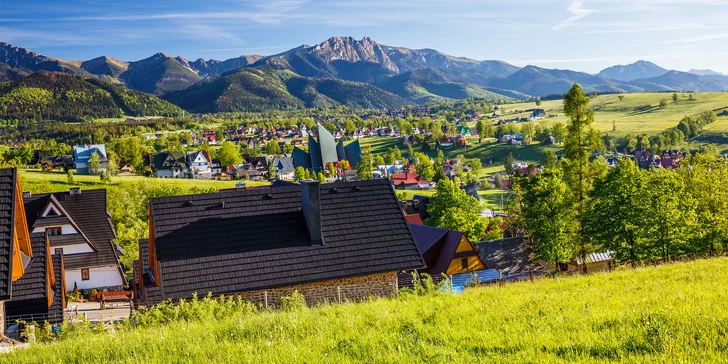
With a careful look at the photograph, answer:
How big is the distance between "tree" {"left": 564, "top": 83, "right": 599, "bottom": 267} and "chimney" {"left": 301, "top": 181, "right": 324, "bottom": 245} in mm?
19865

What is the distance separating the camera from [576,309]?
9227mm

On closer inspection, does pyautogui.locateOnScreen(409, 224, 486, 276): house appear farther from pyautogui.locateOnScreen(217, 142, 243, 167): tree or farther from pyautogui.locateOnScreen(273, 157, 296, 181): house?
pyautogui.locateOnScreen(217, 142, 243, 167): tree

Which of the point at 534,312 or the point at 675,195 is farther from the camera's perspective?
the point at 675,195

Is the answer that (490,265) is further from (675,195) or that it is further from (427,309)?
(427,309)

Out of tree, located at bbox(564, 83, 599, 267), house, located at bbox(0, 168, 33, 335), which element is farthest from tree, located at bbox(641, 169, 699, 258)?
house, located at bbox(0, 168, 33, 335)

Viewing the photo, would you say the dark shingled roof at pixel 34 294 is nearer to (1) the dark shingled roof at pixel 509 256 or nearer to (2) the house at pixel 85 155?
(1) the dark shingled roof at pixel 509 256

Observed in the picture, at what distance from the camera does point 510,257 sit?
38969mm

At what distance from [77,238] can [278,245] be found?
24.4 m

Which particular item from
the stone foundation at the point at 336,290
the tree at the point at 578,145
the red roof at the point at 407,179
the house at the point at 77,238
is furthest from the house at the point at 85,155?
the stone foundation at the point at 336,290

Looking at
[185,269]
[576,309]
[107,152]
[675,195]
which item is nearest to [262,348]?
[576,309]

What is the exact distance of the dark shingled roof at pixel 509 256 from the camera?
125ft

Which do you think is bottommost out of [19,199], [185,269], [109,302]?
[109,302]

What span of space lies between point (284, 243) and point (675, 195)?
2632 cm

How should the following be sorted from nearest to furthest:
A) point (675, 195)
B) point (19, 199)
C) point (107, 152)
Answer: point (19, 199) < point (675, 195) < point (107, 152)
